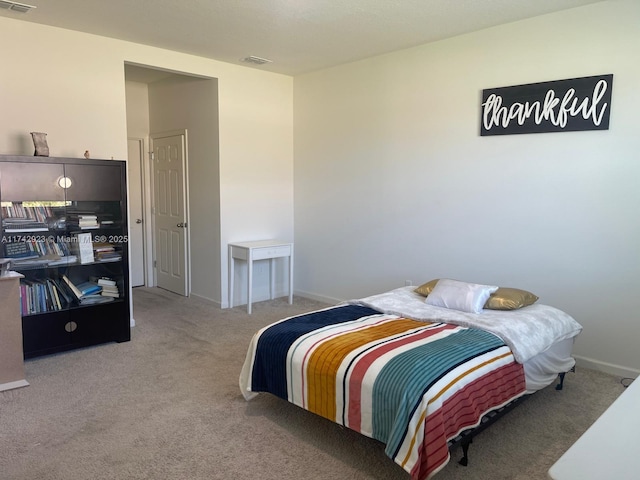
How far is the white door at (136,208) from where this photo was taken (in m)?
6.06

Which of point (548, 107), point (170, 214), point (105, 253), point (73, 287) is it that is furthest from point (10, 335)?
point (548, 107)

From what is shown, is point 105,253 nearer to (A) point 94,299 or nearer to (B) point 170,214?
(A) point 94,299

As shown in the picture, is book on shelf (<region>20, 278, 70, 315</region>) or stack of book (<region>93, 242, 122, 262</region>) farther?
stack of book (<region>93, 242, 122, 262</region>)

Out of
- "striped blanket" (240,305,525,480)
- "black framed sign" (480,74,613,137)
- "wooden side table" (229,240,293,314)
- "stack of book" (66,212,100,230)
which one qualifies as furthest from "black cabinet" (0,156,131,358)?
"black framed sign" (480,74,613,137)

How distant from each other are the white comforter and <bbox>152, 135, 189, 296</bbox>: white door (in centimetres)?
309

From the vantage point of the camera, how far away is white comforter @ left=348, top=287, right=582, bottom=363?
2729 mm

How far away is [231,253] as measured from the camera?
17.1ft

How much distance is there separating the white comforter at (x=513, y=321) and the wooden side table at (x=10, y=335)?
7.56 ft

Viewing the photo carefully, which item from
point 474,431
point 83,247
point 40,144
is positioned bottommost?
point 474,431

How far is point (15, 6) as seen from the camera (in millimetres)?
3424

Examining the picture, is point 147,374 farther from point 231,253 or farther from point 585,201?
point 585,201

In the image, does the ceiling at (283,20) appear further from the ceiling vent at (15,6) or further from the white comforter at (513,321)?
the white comforter at (513,321)

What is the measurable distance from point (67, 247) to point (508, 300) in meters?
3.42

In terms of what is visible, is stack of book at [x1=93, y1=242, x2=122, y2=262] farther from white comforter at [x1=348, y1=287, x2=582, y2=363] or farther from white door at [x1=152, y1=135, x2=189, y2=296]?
white comforter at [x1=348, y1=287, x2=582, y2=363]
